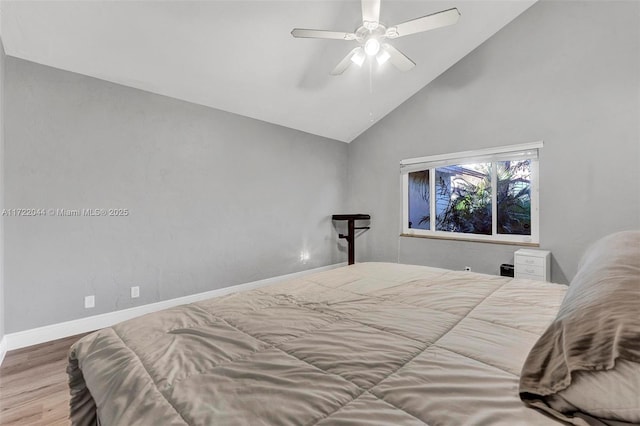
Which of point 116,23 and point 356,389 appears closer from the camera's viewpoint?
point 356,389

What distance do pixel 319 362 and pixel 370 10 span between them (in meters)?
2.31

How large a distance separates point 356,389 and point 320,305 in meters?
0.65

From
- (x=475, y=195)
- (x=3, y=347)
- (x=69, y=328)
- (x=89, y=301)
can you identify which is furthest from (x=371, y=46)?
(x=3, y=347)

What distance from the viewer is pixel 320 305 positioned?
1411mm

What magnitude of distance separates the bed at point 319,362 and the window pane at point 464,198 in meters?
2.51

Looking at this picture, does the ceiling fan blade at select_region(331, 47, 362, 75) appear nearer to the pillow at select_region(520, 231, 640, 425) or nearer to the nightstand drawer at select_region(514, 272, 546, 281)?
the pillow at select_region(520, 231, 640, 425)

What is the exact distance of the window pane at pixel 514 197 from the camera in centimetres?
348

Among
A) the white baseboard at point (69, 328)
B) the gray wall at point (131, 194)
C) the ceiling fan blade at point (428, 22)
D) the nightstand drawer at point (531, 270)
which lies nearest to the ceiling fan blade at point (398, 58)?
the ceiling fan blade at point (428, 22)

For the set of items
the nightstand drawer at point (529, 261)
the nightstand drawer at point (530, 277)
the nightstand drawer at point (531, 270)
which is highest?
the nightstand drawer at point (529, 261)

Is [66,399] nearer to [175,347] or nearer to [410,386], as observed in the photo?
[175,347]

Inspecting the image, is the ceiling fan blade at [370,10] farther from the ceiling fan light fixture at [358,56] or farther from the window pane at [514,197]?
the window pane at [514,197]

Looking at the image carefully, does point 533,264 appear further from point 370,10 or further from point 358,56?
point 370,10

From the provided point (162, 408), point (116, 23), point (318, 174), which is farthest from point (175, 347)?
point (318, 174)

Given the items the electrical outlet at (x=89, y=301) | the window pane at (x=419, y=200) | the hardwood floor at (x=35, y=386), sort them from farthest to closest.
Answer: the window pane at (x=419, y=200), the electrical outlet at (x=89, y=301), the hardwood floor at (x=35, y=386)
